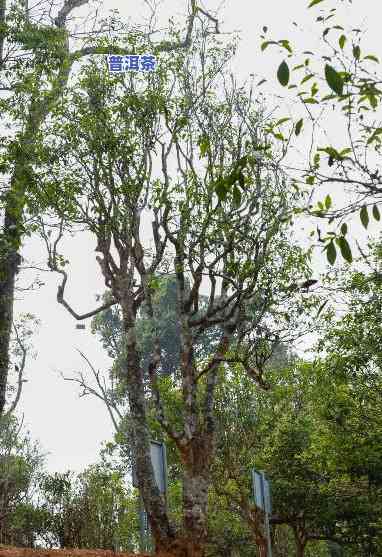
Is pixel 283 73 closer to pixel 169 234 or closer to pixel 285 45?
pixel 285 45

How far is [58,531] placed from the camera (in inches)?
720

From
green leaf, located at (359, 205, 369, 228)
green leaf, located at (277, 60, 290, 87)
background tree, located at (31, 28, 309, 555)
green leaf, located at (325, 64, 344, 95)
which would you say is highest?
background tree, located at (31, 28, 309, 555)

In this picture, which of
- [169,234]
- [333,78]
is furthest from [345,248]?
[169,234]

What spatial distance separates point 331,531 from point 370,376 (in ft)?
21.4

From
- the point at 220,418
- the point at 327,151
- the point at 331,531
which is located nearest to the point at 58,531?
the point at 220,418

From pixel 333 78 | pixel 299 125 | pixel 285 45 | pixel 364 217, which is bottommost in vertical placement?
pixel 364 217

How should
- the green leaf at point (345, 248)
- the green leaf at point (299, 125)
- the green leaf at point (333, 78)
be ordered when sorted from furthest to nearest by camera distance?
the green leaf at point (299, 125)
the green leaf at point (345, 248)
the green leaf at point (333, 78)

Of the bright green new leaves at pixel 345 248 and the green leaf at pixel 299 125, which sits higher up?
the green leaf at pixel 299 125

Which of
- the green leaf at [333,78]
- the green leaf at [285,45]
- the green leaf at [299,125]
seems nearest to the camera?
the green leaf at [333,78]

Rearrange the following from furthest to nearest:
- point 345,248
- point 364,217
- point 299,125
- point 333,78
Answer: point 299,125, point 364,217, point 345,248, point 333,78

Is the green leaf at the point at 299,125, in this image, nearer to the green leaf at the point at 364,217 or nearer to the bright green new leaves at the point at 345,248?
the green leaf at the point at 364,217

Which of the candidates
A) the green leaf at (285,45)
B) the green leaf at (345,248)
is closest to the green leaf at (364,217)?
the green leaf at (345,248)

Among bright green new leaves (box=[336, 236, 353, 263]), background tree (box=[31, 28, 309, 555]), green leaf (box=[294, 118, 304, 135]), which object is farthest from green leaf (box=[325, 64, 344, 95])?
background tree (box=[31, 28, 309, 555])

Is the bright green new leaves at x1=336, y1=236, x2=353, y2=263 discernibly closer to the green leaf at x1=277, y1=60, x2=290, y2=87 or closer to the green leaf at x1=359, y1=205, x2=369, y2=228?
the green leaf at x1=359, y1=205, x2=369, y2=228
